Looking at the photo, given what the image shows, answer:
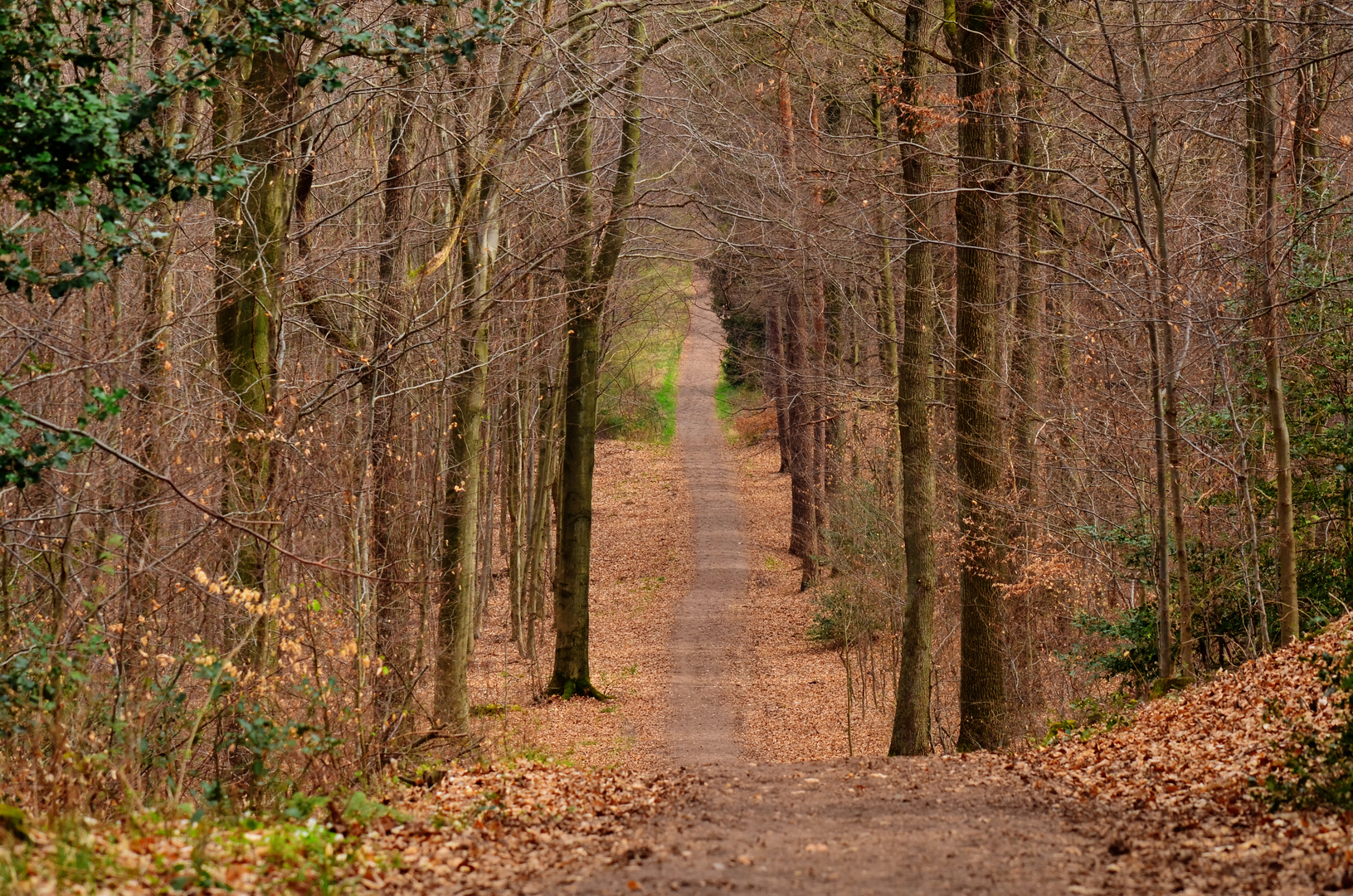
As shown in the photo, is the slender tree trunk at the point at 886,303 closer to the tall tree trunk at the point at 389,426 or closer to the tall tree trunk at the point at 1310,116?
the tall tree trunk at the point at 1310,116

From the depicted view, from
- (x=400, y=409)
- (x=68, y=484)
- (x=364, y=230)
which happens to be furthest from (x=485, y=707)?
(x=68, y=484)

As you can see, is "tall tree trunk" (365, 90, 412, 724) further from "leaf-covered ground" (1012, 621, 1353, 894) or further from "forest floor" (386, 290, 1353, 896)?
"leaf-covered ground" (1012, 621, 1353, 894)

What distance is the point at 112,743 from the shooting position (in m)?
6.70

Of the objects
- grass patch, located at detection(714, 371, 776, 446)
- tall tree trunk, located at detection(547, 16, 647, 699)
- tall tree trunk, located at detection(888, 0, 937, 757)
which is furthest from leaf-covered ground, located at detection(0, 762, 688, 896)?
grass patch, located at detection(714, 371, 776, 446)

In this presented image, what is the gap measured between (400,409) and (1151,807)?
9.14 meters

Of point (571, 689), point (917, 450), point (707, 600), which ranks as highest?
point (917, 450)

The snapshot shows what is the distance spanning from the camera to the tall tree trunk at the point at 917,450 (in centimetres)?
1166

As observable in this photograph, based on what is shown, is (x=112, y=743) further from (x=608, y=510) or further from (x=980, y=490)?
(x=608, y=510)

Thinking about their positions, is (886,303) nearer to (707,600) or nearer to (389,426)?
(707,600)

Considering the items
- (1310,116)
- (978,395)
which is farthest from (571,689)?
(1310,116)

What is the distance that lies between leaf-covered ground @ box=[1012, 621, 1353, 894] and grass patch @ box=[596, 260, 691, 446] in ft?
45.3

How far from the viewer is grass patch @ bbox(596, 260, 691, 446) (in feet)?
73.6

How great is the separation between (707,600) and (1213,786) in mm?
20155

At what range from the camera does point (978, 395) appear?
11.3m
